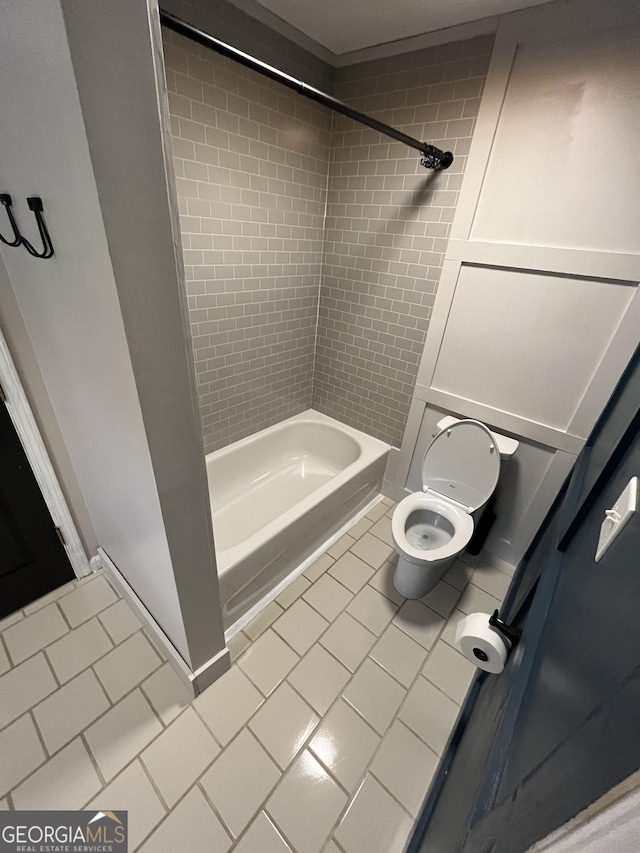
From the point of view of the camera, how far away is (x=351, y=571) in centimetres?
189

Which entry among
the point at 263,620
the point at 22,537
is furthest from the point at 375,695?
the point at 22,537

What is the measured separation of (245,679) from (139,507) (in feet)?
2.97

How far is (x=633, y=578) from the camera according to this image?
16.1 inches

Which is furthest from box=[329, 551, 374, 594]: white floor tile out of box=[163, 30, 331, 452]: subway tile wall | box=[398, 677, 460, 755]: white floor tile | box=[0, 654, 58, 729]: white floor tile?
box=[0, 654, 58, 729]: white floor tile

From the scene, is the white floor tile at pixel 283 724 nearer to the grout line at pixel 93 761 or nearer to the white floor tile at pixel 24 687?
the grout line at pixel 93 761

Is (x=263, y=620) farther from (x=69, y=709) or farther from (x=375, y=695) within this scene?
(x=69, y=709)

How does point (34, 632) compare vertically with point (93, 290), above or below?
below

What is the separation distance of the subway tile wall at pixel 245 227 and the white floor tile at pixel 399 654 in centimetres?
146

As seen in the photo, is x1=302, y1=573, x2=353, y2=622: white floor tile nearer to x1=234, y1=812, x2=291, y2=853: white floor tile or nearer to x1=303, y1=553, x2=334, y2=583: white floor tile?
x1=303, y1=553, x2=334, y2=583: white floor tile

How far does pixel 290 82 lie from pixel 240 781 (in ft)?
7.49

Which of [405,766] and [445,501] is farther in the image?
[445,501]

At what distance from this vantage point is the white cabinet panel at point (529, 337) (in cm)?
144

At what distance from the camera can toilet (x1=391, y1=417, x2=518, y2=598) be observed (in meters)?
1.64
